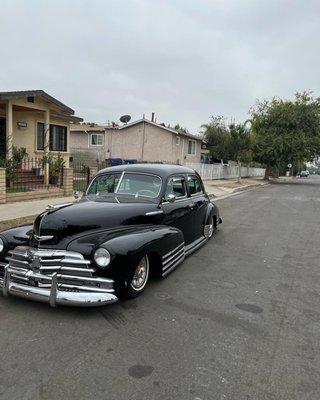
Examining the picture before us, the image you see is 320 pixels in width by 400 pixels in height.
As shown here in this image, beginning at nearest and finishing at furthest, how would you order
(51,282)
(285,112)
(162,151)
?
(51,282), (162,151), (285,112)

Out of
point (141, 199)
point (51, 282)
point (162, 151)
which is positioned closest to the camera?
point (51, 282)

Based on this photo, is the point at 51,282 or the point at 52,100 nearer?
the point at 51,282

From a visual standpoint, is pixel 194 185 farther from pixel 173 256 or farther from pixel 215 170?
pixel 215 170

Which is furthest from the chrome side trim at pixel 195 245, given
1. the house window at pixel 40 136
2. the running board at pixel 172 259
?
the house window at pixel 40 136

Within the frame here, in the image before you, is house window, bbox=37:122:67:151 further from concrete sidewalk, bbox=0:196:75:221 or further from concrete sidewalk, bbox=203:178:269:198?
concrete sidewalk, bbox=203:178:269:198

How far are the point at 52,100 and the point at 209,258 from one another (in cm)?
1243

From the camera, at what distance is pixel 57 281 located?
167 inches

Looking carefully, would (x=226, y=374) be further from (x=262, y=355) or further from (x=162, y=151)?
(x=162, y=151)

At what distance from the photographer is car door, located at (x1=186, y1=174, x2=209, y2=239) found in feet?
23.7

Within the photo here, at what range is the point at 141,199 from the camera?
5910 millimetres

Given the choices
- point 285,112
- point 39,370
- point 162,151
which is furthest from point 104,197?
point 285,112

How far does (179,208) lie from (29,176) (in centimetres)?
1106

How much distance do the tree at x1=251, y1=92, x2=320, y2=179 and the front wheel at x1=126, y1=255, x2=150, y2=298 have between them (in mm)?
36828

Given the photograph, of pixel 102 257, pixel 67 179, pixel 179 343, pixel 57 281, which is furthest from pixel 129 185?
pixel 67 179
